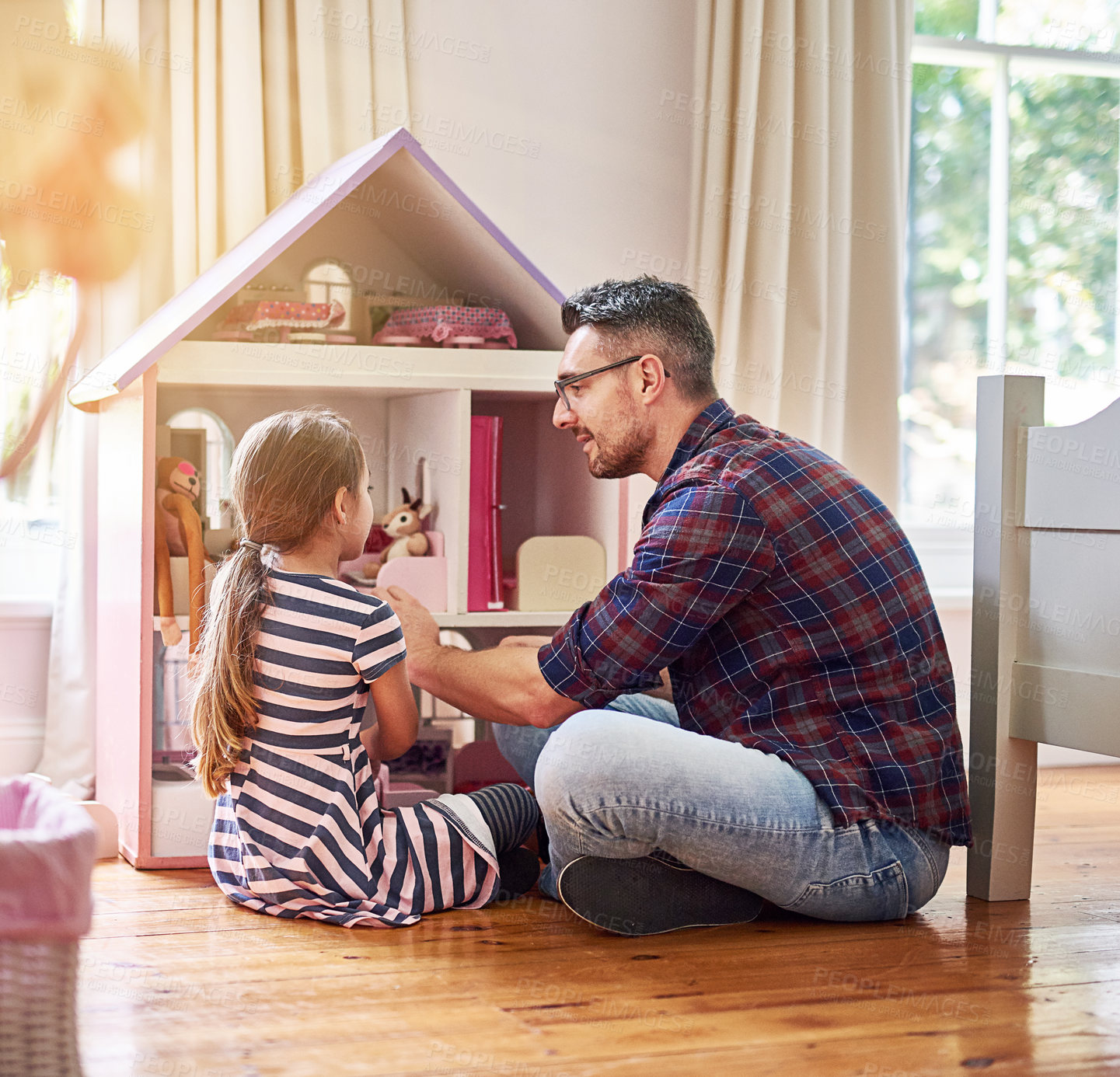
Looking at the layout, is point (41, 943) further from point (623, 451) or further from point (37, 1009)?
point (623, 451)

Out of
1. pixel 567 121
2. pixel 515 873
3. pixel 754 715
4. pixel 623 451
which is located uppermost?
pixel 567 121

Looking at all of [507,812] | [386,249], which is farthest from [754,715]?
[386,249]

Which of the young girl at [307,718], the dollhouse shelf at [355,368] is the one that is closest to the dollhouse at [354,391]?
the dollhouse shelf at [355,368]

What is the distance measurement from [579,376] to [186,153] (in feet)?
3.24

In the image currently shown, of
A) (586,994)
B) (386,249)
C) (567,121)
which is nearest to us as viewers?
(586,994)

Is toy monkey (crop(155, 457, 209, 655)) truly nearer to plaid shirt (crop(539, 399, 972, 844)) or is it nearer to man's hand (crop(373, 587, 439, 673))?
man's hand (crop(373, 587, 439, 673))

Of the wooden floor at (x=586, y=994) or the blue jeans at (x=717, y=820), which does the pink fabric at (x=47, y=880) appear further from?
the blue jeans at (x=717, y=820)

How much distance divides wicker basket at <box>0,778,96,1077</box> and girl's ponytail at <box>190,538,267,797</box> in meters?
0.47

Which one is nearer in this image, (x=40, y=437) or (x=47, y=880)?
(x=47, y=880)

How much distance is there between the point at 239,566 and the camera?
1.39 meters

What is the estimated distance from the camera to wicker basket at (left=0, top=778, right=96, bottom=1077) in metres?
0.84

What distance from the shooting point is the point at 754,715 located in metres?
1.37

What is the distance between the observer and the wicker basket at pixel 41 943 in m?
0.84

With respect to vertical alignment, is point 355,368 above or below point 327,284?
below
